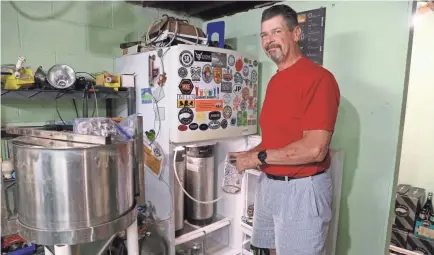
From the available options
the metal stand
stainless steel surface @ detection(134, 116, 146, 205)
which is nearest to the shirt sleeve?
stainless steel surface @ detection(134, 116, 146, 205)

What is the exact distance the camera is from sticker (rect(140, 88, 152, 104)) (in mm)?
1588

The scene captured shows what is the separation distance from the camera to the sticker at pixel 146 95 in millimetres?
1588

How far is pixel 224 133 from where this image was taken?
5.53 feet

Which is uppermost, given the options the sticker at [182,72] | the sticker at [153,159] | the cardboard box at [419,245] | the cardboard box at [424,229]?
the sticker at [182,72]

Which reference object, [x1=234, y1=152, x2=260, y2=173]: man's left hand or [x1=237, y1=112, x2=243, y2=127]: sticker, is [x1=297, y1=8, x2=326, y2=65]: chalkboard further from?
[x1=234, y1=152, x2=260, y2=173]: man's left hand

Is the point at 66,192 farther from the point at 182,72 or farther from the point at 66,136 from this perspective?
the point at 182,72

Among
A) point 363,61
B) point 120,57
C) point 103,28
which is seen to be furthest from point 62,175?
point 363,61

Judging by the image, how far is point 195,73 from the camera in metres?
1.49

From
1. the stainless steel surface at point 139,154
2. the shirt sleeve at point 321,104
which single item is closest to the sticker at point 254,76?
the shirt sleeve at point 321,104

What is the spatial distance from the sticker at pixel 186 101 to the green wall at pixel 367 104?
86cm

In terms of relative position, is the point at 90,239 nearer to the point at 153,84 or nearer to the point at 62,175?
the point at 62,175

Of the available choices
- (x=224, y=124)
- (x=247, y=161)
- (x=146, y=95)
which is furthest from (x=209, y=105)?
(x=247, y=161)

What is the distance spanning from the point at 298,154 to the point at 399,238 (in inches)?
80.6

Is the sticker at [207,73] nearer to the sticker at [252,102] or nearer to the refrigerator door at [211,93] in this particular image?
the refrigerator door at [211,93]
